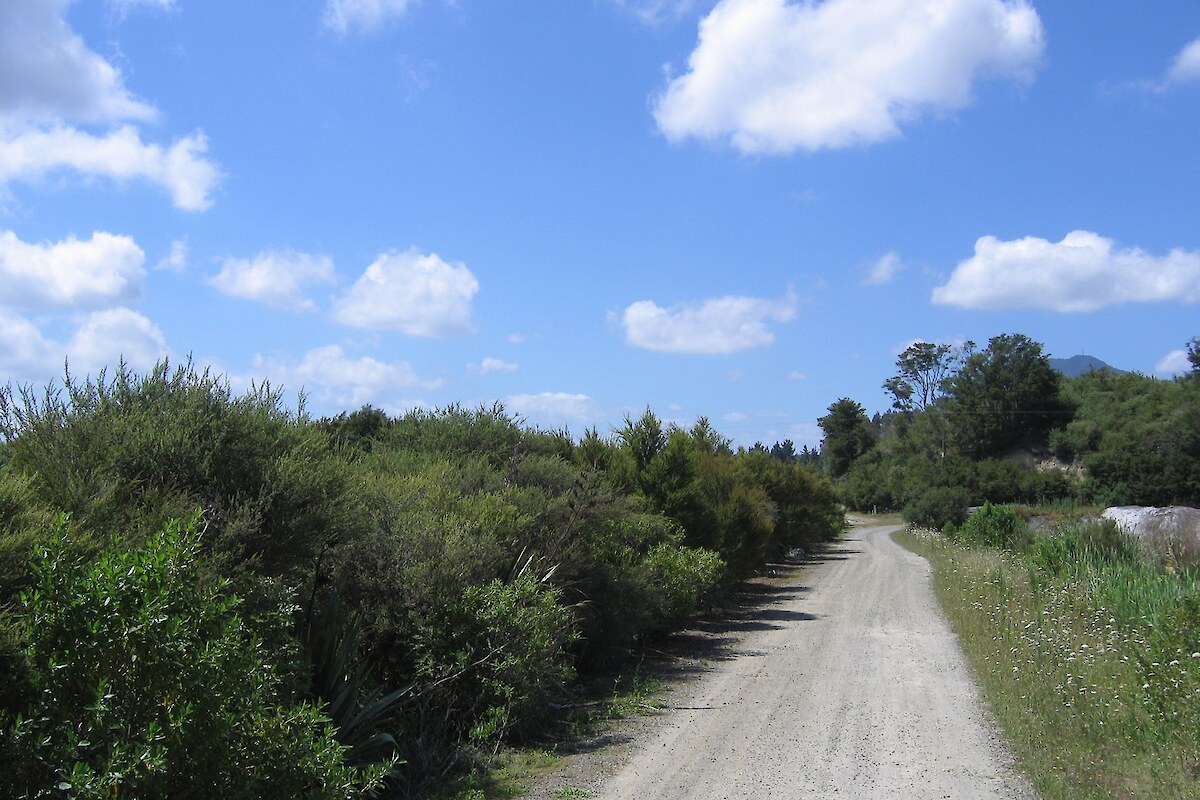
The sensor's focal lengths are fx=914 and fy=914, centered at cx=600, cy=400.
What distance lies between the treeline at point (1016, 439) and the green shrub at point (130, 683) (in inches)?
1889

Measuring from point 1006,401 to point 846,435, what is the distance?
37.0 meters

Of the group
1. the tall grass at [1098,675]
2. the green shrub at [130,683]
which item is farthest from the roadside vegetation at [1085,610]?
the green shrub at [130,683]

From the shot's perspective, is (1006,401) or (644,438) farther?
(1006,401)

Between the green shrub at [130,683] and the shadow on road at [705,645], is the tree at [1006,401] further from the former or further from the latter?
the green shrub at [130,683]

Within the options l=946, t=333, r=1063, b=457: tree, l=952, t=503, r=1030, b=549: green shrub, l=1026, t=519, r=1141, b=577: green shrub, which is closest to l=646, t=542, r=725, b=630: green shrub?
l=1026, t=519, r=1141, b=577: green shrub

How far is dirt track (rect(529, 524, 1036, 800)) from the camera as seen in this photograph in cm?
812

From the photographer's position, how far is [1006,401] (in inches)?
3526

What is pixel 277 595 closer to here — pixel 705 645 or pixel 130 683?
pixel 130 683

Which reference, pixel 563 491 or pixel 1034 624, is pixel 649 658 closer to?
pixel 563 491

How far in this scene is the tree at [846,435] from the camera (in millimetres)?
125812

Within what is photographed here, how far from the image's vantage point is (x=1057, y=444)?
83.3 metres

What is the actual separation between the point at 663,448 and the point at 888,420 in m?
109

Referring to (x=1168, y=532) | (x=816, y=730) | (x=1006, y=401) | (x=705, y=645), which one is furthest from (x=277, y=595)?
(x=1006, y=401)

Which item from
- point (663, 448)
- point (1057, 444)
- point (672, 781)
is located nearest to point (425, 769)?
point (672, 781)
